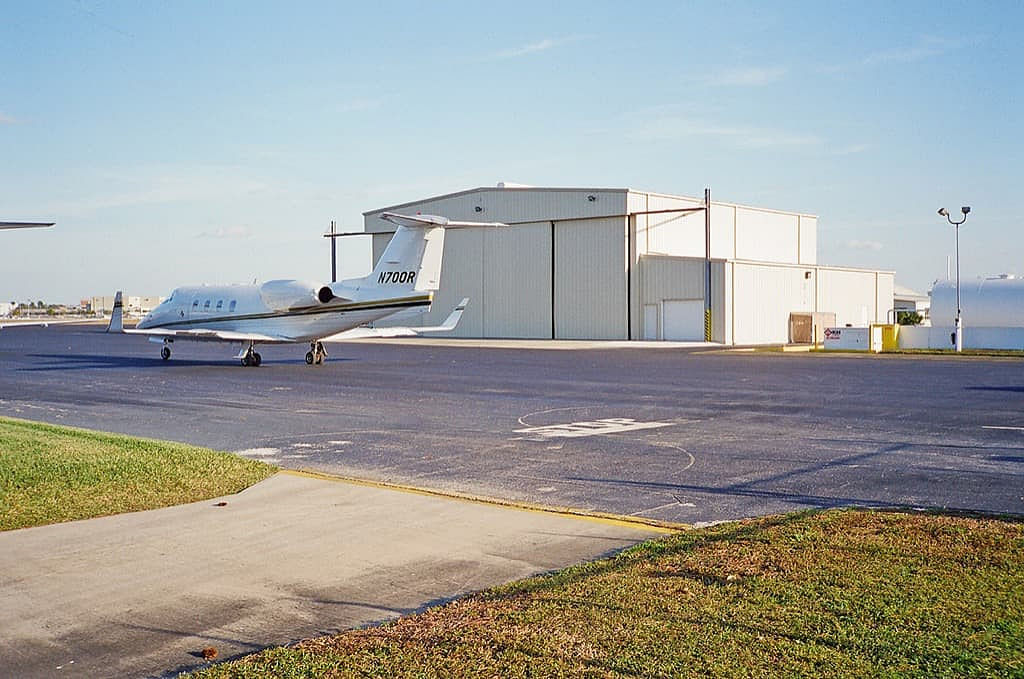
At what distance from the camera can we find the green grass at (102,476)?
29.4ft

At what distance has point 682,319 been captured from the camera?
55312 mm

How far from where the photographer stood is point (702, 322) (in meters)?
54.6

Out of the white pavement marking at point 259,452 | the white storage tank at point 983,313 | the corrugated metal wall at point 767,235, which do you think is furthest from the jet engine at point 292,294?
the corrugated metal wall at point 767,235

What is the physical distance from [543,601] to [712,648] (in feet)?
3.85

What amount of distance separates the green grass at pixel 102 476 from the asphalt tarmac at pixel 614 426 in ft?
4.16

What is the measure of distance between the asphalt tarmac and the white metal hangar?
2284 cm

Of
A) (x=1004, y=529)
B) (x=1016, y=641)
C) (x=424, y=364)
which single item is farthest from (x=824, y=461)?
(x=424, y=364)

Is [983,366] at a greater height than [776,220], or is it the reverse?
[776,220]

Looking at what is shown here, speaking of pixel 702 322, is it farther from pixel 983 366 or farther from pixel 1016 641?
pixel 1016 641

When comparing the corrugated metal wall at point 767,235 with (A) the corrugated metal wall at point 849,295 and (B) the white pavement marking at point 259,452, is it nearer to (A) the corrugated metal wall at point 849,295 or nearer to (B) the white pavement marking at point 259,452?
(A) the corrugated metal wall at point 849,295

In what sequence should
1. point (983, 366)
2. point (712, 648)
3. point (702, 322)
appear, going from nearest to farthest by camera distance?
point (712, 648) → point (983, 366) → point (702, 322)

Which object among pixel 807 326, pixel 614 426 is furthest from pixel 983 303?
pixel 614 426

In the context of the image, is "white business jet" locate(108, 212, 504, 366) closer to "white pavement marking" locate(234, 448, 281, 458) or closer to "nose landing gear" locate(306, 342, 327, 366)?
"nose landing gear" locate(306, 342, 327, 366)

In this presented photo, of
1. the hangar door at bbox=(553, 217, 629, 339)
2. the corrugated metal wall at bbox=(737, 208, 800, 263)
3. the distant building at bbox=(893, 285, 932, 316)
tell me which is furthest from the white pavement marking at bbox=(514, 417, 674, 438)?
the distant building at bbox=(893, 285, 932, 316)
